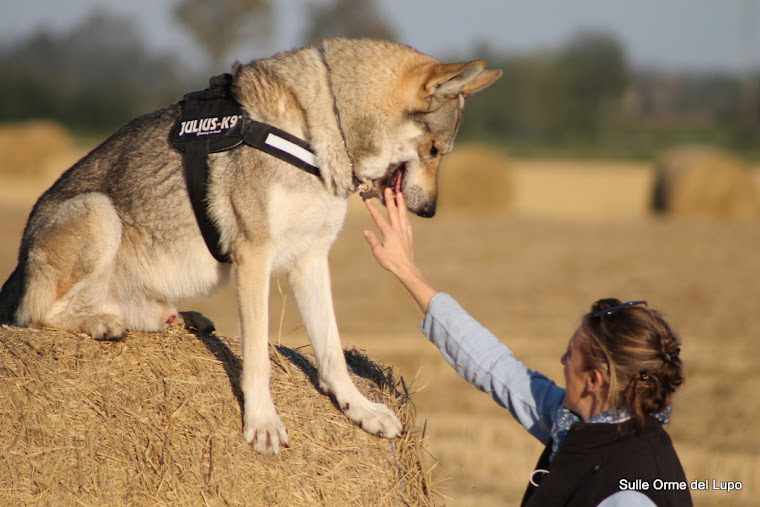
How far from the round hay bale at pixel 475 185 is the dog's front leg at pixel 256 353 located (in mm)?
16049

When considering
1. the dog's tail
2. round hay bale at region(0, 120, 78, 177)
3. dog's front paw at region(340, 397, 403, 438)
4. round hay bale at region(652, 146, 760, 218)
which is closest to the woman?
dog's front paw at region(340, 397, 403, 438)

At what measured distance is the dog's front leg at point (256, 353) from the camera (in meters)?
3.57

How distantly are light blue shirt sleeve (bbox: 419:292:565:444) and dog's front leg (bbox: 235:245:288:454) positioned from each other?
82cm

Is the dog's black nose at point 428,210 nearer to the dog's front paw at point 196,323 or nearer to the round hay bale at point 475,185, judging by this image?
the dog's front paw at point 196,323

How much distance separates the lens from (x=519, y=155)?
3684 centimetres

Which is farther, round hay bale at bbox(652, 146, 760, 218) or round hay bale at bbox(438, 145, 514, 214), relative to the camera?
round hay bale at bbox(438, 145, 514, 214)

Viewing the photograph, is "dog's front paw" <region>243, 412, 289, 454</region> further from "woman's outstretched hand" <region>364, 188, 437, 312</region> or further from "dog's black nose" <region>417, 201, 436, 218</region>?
"dog's black nose" <region>417, 201, 436, 218</region>

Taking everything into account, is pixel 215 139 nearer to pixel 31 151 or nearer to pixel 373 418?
pixel 373 418

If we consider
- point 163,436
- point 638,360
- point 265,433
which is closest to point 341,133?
point 265,433

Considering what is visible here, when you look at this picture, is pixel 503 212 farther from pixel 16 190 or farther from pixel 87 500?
pixel 87 500

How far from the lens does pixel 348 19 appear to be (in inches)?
1984

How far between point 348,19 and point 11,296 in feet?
160

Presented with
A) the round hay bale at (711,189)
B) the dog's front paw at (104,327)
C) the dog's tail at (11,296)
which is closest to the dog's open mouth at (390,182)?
the dog's front paw at (104,327)

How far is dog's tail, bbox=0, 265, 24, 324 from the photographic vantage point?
13.5 ft
